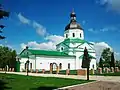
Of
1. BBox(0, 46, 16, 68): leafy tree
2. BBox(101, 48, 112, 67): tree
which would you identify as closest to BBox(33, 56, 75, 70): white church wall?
BBox(0, 46, 16, 68): leafy tree

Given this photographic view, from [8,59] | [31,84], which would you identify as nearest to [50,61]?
[8,59]

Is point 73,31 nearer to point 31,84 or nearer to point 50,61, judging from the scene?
point 50,61

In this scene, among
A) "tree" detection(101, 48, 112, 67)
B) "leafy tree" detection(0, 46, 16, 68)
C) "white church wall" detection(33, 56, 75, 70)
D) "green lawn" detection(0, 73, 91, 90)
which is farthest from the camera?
"tree" detection(101, 48, 112, 67)

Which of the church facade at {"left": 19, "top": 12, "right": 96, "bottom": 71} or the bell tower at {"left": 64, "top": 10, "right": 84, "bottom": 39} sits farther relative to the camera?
the bell tower at {"left": 64, "top": 10, "right": 84, "bottom": 39}

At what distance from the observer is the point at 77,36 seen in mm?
70625

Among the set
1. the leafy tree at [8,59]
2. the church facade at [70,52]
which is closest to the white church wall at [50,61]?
the church facade at [70,52]

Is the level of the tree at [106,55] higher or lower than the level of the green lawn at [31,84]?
higher

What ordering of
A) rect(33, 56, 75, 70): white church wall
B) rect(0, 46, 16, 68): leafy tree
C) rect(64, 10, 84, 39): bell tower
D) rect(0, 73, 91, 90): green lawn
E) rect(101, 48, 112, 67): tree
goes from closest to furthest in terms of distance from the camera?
1. rect(0, 73, 91, 90): green lawn
2. rect(0, 46, 16, 68): leafy tree
3. rect(33, 56, 75, 70): white church wall
4. rect(64, 10, 84, 39): bell tower
5. rect(101, 48, 112, 67): tree

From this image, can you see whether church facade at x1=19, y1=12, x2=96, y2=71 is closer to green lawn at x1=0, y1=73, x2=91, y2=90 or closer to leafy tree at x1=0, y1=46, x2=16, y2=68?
leafy tree at x1=0, y1=46, x2=16, y2=68

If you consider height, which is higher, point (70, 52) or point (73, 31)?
point (73, 31)

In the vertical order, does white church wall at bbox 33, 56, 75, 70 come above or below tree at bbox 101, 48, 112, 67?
below

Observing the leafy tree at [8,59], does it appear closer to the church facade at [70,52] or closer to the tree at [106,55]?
the church facade at [70,52]

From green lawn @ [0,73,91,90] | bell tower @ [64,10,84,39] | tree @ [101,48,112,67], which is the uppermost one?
bell tower @ [64,10,84,39]

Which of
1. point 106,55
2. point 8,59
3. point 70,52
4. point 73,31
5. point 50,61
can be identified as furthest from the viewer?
point 106,55
